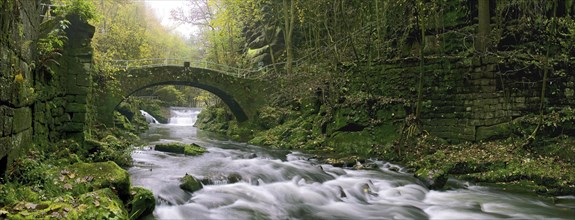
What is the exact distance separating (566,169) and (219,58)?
25.0 metres

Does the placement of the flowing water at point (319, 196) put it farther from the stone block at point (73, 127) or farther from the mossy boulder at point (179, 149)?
the mossy boulder at point (179, 149)

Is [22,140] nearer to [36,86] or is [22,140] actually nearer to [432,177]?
[36,86]

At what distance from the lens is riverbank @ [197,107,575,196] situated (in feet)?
24.4

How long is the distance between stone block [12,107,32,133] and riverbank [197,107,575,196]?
7.01 metres

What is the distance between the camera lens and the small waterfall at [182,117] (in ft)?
109

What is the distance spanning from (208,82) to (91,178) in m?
14.1

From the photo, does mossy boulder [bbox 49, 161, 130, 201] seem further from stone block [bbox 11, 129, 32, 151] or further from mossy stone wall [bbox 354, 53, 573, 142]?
mossy stone wall [bbox 354, 53, 573, 142]

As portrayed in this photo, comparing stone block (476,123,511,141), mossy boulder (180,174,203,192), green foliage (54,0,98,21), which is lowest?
mossy boulder (180,174,203,192)

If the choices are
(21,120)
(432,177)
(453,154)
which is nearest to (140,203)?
(21,120)

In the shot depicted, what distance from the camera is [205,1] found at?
90.6ft

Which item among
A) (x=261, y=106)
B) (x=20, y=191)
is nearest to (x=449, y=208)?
(x=20, y=191)

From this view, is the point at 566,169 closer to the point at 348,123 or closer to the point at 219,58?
the point at 348,123

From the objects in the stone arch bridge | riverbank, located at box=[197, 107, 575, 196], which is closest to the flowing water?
riverbank, located at box=[197, 107, 575, 196]

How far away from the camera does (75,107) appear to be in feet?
24.8
